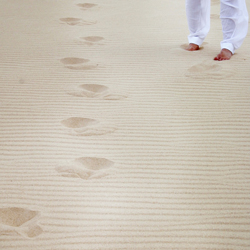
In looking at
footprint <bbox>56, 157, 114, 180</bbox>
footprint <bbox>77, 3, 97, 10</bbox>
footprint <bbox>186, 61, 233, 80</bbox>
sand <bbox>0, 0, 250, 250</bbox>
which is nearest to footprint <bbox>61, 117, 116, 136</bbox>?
sand <bbox>0, 0, 250, 250</bbox>

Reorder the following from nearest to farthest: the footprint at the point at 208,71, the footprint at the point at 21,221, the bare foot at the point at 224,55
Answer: the footprint at the point at 21,221, the footprint at the point at 208,71, the bare foot at the point at 224,55

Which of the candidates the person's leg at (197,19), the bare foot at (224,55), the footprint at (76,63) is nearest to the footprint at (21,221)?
the footprint at (76,63)

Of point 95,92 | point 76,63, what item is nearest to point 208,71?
point 95,92

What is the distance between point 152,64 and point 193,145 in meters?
1.33

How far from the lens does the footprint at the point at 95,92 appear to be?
254cm

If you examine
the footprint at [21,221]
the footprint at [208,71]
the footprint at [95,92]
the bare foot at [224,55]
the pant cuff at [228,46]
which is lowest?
the footprint at [21,221]

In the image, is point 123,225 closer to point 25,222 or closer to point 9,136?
point 25,222

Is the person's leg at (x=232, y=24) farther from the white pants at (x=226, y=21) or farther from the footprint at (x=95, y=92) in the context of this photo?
the footprint at (x=95, y=92)

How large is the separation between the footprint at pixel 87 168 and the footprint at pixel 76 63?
1395 mm

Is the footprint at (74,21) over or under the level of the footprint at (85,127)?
over

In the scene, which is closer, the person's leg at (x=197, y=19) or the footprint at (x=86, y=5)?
the person's leg at (x=197, y=19)

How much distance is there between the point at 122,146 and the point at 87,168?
29cm

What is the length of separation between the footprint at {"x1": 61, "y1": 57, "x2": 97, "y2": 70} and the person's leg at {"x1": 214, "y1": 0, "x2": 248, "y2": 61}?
1.25 meters

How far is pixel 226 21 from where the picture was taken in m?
3.07
